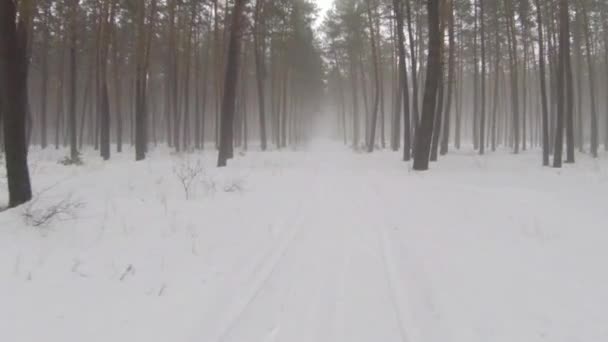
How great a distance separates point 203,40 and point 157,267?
2896cm

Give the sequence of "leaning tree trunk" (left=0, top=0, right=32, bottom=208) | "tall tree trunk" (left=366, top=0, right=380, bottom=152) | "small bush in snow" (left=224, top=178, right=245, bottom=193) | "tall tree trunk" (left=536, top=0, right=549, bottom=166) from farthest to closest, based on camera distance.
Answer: "tall tree trunk" (left=366, top=0, right=380, bottom=152), "tall tree trunk" (left=536, top=0, right=549, bottom=166), "small bush in snow" (left=224, top=178, right=245, bottom=193), "leaning tree trunk" (left=0, top=0, right=32, bottom=208)

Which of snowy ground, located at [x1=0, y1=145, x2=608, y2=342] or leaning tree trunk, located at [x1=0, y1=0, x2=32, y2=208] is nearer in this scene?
snowy ground, located at [x1=0, y1=145, x2=608, y2=342]

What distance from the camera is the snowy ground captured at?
310 cm

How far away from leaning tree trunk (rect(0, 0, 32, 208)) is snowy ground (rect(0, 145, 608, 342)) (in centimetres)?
49

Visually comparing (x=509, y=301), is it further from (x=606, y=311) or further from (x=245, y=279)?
(x=245, y=279)

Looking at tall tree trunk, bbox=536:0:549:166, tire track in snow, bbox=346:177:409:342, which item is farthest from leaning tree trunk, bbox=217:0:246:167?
tall tree trunk, bbox=536:0:549:166

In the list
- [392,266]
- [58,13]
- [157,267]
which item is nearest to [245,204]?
[157,267]

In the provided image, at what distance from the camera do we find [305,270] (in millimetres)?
4309

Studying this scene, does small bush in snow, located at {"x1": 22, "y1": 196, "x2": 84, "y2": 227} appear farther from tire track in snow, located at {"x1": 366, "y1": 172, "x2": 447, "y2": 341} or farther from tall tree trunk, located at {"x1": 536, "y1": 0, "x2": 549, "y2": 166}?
tall tree trunk, located at {"x1": 536, "y1": 0, "x2": 549, "y2": 166}

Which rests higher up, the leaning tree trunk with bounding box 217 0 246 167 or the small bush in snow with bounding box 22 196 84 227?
the leaning tree trunk with bounding box 217 0 246 167

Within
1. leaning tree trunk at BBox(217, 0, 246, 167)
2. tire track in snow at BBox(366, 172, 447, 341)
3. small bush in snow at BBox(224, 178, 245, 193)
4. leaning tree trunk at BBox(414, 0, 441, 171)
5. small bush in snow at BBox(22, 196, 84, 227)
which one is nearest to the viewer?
tire track in snow at BBox(366, 172, 447, 341)

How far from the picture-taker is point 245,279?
409 centimetres

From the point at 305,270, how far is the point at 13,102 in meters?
5.17

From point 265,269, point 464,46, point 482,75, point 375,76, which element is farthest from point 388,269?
point 464,46
